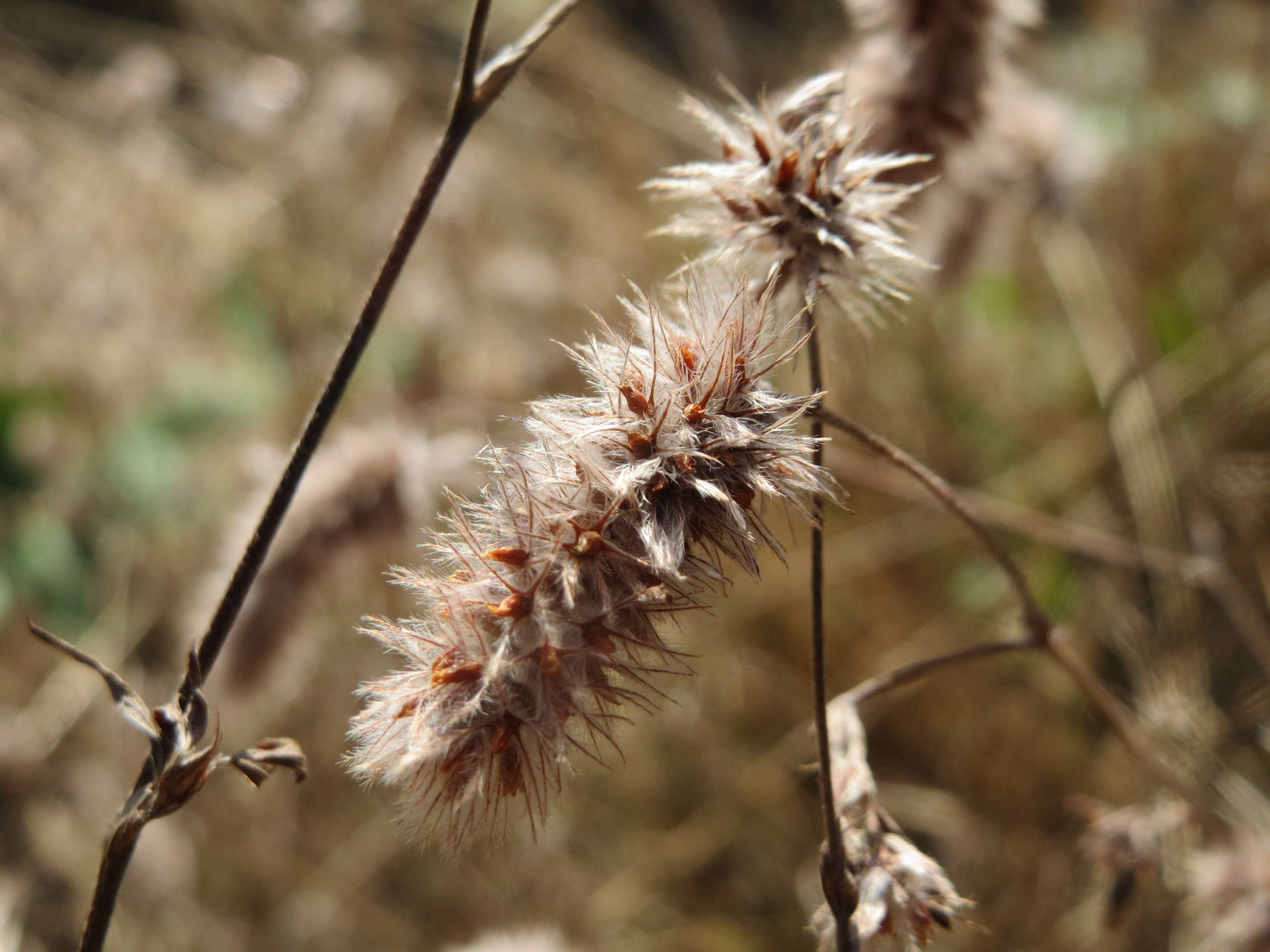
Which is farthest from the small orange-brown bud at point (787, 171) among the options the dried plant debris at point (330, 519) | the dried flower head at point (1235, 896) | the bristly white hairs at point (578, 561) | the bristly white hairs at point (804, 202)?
the dried flower head at point (1235, 896)

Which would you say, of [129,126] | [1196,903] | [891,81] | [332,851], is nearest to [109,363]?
[129,126]

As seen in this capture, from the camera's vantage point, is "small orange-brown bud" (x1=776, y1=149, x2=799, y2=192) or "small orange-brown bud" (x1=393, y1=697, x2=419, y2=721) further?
"small orange-brown bud" (x1=776, y1=149, x2=799, y2=192)

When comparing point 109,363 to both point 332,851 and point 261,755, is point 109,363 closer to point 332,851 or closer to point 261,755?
point 332,851

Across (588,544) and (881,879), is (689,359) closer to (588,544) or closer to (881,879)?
(588,544)

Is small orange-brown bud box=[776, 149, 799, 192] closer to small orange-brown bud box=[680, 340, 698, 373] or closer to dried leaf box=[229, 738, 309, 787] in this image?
small orange-brown bud box=[680, 340, 698, 373]

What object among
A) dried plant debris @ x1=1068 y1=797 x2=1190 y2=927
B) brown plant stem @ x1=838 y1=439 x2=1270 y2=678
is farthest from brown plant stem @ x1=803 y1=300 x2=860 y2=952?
brown plant stem @ x1=838 y1=439 x2=1270 y2=678

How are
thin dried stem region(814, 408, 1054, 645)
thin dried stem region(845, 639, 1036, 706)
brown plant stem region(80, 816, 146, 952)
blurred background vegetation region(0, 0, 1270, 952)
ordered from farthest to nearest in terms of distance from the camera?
1. blurred background vegetation region(0, 0, 1270, 952)
2. thin dried stem region(845, 639, 1036, 706)
3. thin dried stem region(814, 408, 1054, 645)
4. brown plant stem region(80, 816, 146, 952)

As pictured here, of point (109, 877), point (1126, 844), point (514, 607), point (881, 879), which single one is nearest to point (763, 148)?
point (514, 607)
